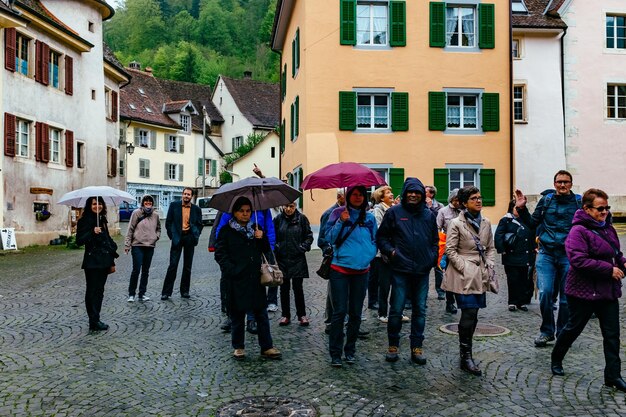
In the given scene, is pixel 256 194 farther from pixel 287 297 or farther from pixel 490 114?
pixel 490 114

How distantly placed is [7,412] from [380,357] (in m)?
3.55

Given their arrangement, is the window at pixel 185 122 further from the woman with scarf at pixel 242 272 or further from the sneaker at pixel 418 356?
the sneaker at pixel 418 356

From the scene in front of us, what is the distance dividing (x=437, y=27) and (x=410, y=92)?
268 cm

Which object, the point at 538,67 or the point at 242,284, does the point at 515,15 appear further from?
the point at 242,284

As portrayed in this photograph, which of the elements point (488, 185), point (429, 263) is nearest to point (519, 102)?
point (488, 185)

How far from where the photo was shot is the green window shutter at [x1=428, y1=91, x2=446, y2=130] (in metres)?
24.0

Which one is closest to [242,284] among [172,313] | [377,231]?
[377,231]

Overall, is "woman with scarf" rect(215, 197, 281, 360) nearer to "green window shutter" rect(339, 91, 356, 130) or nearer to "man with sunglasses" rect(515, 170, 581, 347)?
"man with sunglasses" rect(515, 170, 581, 347)

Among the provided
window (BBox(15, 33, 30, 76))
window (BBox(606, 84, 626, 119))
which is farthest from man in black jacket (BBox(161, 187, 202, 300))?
window (BBox(606, 84, 626, 119))

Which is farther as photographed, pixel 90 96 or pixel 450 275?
pixel 90 96

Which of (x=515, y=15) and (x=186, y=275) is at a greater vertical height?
(x=515, y=15)

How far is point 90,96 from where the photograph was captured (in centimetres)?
2891

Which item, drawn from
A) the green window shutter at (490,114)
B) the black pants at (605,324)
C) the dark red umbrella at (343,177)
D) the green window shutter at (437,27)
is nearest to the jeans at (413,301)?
the dark red umbrella at (343,177)

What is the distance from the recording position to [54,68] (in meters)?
25.9
